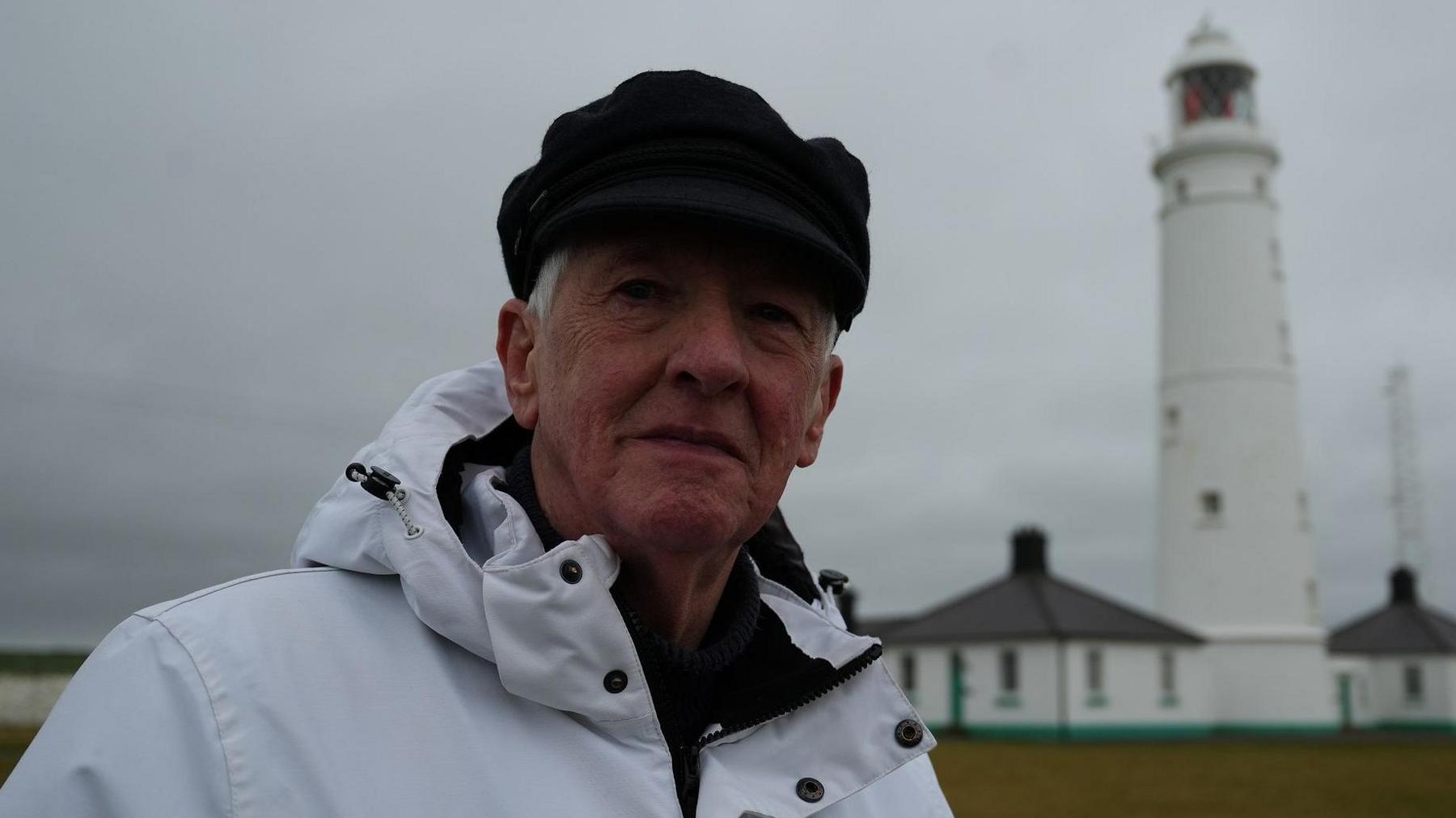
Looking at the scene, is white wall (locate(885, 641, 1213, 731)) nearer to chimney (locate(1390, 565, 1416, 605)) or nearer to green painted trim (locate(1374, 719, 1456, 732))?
green painted trim (locate(1374, 719, 1456, 732))

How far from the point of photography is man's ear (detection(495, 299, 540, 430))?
72.9 inches

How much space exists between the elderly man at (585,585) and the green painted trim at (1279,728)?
31.1 m

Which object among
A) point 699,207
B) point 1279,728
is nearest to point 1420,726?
point 1279,728

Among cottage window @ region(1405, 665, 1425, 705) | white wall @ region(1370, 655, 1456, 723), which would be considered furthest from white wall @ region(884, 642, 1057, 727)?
cottage window @ region(1405, 665, 1425, 705)

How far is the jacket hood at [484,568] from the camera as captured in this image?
4.92 ft

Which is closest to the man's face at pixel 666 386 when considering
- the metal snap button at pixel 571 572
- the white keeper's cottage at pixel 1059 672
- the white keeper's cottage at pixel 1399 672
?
the metal snap button at pixel 571 572

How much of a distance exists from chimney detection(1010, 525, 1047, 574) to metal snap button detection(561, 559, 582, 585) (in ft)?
109

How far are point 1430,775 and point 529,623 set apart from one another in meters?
20.0

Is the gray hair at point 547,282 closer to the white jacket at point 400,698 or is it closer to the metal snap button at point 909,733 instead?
the white jacket at point 400,698

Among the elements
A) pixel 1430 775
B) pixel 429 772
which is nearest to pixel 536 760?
pixel 429 772

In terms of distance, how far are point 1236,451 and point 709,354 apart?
98.7 ft

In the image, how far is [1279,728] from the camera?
96.9 ft

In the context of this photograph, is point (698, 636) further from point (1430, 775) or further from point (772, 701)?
point (1430, 775)

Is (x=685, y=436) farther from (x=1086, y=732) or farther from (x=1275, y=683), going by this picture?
(x=1275, y=683)
